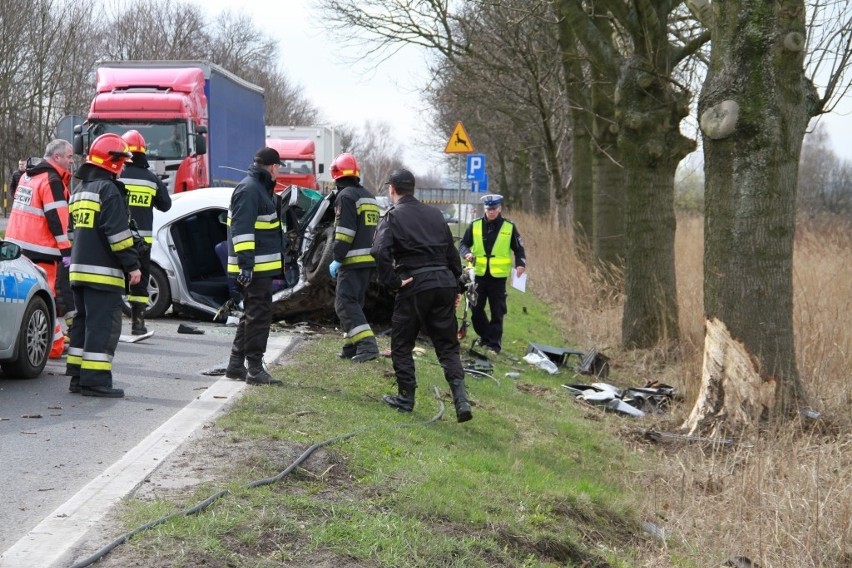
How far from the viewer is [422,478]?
6363 mm

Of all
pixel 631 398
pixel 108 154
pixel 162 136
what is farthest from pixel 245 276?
pixel 162 136

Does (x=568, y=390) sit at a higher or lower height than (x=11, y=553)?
lower

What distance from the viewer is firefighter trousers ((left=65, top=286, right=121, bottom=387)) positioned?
8570 mm

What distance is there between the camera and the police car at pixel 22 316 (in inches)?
345

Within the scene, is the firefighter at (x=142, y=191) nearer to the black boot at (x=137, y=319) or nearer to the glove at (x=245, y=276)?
the black boot at (x=137, y=319)

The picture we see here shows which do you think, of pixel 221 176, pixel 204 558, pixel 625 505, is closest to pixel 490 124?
pixel 221 176

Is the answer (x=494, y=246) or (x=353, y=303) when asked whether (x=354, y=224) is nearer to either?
(x=353, y=303)

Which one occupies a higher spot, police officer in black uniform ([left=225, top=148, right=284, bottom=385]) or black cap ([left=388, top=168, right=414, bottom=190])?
black cap ([left=388, top=168, right=414, bottom=190])

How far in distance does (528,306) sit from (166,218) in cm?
892

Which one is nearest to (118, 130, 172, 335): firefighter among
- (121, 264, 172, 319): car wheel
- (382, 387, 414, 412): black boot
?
(121, 264, 172, 319): car wheel

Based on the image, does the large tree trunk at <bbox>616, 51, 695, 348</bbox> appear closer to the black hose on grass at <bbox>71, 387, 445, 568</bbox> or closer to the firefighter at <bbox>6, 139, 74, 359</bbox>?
the firefighter at <bbox>6, 139, 74, 359</bbox>

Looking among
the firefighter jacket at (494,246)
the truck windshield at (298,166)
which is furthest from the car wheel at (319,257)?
the truck windshield at (298,166)

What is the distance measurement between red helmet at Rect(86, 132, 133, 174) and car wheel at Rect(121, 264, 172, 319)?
4718mm

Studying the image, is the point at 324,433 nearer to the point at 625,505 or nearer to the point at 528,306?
the point at 625,505
